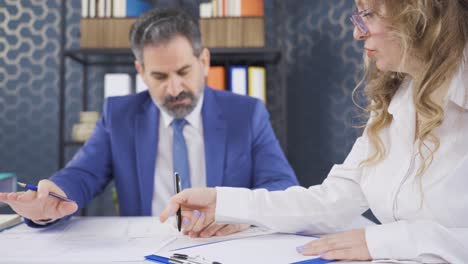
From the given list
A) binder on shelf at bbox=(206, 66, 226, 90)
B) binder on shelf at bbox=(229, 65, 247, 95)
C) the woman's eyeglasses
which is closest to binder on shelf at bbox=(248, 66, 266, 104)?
binder on shelf at bbox=(229, 65, 247, 95)

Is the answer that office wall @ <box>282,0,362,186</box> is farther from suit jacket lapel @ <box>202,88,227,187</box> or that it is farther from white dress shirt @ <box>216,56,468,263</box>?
white dress shirt @ <box>216,56,468,263</box>

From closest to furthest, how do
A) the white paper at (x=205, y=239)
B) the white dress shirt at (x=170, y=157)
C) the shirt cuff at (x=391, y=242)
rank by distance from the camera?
1. the shirt cuff at (x=391, y=242)
2. the white paper at (x=205, y=239)
3. the white dress shirt at (x=170, y=157)

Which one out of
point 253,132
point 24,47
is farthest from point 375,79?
point 24,47

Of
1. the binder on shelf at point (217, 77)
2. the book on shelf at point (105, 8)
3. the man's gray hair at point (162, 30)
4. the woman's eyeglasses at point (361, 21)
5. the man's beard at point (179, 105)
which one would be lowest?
the man's beard at point (179, 105)

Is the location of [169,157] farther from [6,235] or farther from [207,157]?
[6,235]

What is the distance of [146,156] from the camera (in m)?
1.83

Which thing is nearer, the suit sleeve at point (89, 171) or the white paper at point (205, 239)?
the white paper at point (205, 239)

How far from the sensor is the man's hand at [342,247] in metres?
0.94

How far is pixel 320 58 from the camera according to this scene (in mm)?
3455

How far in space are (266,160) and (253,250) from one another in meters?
0.88

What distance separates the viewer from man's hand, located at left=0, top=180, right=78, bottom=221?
3.99ft

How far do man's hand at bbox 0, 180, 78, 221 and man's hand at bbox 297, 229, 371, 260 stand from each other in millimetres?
657

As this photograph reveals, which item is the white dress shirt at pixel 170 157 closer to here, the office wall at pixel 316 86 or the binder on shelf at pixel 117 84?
the binder on shelf at pixel 117 84

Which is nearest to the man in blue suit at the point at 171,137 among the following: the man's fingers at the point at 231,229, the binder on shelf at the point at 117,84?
the man's fingers at the point at 231,229
